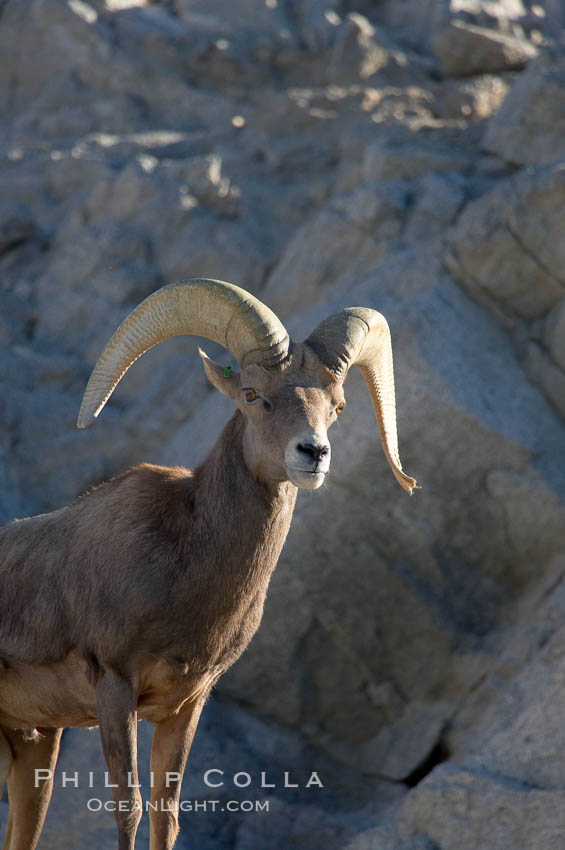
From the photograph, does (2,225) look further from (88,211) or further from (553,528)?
(553,528)

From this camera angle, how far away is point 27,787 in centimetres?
720

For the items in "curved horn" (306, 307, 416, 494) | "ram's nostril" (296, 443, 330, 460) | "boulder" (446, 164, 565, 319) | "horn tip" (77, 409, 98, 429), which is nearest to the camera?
"ram's nostril" (296, 443, 330, 460)

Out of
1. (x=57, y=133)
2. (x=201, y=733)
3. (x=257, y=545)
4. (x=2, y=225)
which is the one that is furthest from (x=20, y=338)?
(x=257, y=545)

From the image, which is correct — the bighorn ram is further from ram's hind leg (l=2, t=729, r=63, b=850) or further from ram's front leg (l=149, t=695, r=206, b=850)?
ram's hind leg (l=2, t=729, r=63, b=850)

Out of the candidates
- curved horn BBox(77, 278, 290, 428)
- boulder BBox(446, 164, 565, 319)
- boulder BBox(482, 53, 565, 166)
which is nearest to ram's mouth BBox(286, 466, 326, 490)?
curved horn BBox(77, 278, 290, 428)

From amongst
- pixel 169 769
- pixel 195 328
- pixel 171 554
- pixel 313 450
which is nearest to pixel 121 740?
pixel 169 769

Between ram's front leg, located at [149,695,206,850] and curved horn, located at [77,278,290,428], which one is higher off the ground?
curved horn, located at [77,278,290,428]

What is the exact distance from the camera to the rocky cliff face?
8.67 metres

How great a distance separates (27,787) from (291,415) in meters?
3.31

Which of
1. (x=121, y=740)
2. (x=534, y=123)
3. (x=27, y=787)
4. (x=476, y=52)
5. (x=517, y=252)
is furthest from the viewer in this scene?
(x=476, y=52)

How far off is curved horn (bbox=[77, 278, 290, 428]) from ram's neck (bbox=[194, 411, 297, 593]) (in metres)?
0.51

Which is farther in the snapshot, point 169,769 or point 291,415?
point 169,769

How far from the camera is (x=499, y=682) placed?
8.84 m

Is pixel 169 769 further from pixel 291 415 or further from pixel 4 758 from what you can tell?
pixel 291 415
